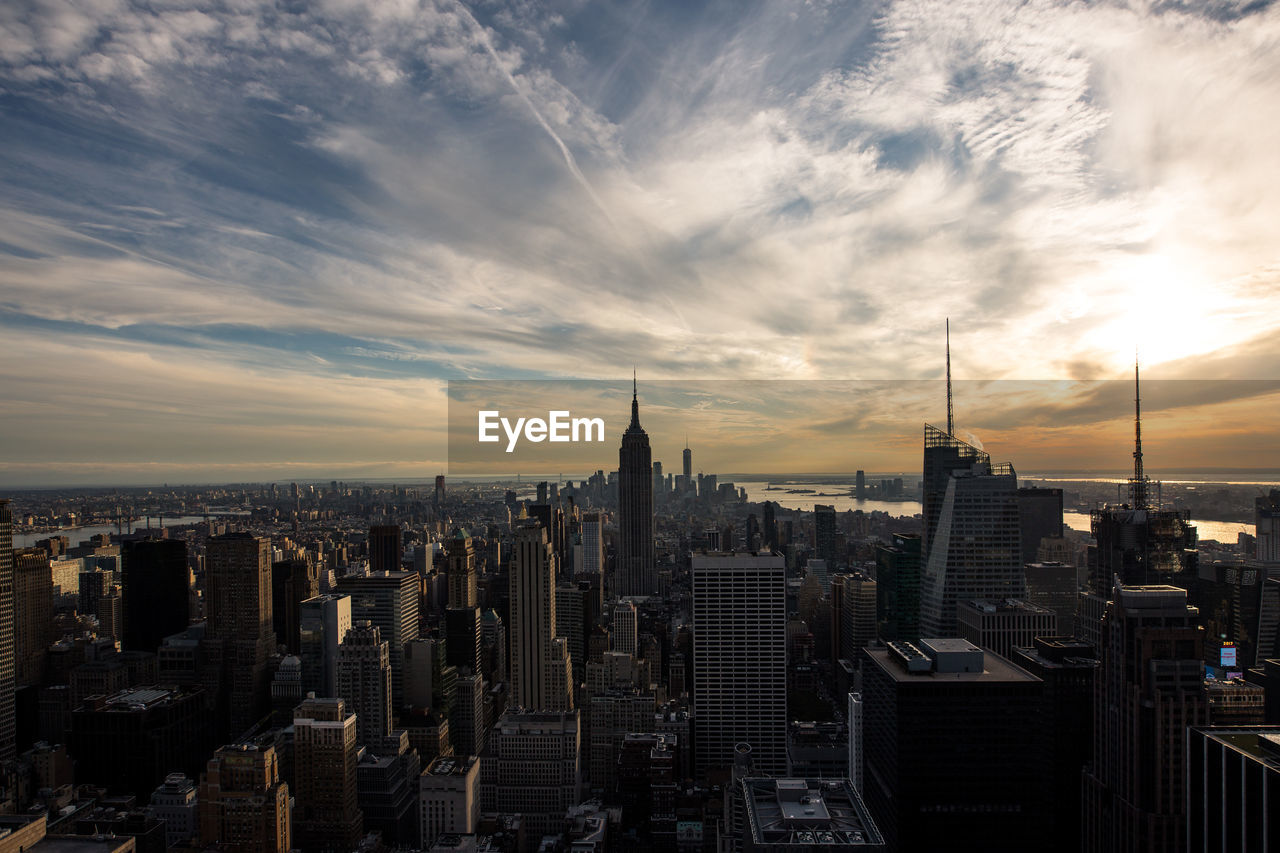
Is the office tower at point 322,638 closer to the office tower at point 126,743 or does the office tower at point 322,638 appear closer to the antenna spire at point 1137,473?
the office tower at point 126,743

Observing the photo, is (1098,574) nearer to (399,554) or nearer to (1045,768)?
(1045,768)

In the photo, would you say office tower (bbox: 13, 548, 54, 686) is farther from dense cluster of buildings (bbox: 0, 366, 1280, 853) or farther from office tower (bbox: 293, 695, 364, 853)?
office tower (bbox: 293, 695, 364, 853)

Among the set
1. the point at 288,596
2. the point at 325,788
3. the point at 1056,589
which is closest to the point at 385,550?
the point at 288,596

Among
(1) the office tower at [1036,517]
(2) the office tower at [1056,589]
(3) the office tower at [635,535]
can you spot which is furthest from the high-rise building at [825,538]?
(2) the office tower at [1056,589]

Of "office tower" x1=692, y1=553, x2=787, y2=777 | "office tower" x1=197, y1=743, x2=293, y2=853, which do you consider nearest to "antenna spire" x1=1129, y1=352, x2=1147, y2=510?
"office tower" x1=692, y1=553, x2=787, y2=777

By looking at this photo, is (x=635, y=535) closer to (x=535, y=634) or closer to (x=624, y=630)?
(x=624, y=630)

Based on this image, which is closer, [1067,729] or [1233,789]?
[1233,789]

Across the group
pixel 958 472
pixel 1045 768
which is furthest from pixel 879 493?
pixel 1045 768

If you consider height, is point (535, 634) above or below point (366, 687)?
above
